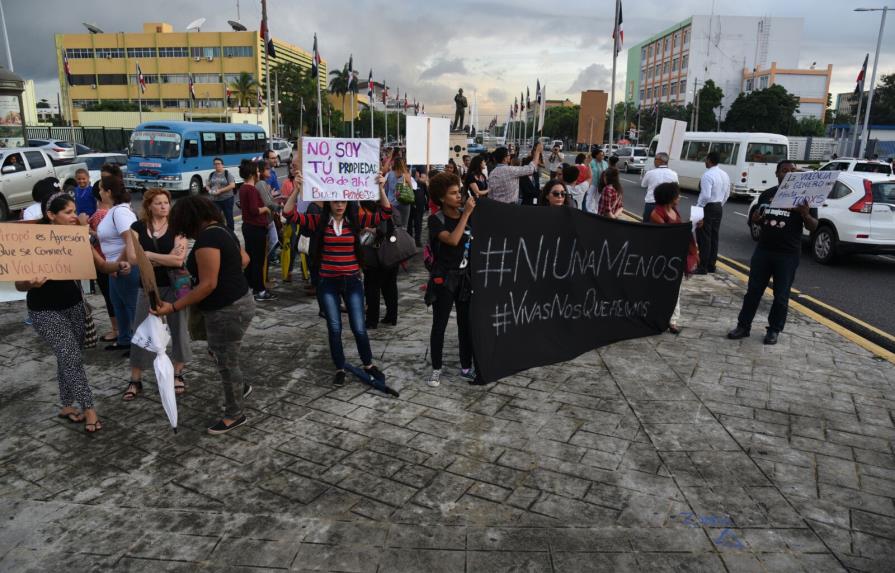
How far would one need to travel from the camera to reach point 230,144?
25219mm

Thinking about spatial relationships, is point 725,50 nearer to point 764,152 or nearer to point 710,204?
point 764,152

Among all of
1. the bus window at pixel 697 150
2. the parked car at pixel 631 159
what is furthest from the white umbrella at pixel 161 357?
the parked car at pixel 631 159

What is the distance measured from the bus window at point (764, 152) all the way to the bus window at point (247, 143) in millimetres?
19792

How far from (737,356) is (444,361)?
2997mm

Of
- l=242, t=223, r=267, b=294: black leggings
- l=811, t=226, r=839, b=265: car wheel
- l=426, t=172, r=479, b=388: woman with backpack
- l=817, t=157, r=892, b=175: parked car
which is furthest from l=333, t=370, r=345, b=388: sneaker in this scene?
l=817, t=157, r=892, b=175: parked car

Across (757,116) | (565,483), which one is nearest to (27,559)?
(565,483)

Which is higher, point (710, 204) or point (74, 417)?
point (710, 204)

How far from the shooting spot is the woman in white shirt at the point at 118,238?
18.0 feet

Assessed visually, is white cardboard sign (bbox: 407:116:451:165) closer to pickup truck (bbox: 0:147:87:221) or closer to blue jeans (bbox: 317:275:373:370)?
blue jeans (bbox: 317:275:373:370)

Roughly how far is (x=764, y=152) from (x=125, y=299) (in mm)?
22003

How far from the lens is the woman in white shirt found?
5488mm

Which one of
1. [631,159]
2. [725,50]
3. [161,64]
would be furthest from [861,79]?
[161,64]

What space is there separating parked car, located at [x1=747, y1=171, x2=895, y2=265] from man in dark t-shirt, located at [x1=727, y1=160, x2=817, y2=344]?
445 centimetres

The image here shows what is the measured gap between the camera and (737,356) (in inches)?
249
